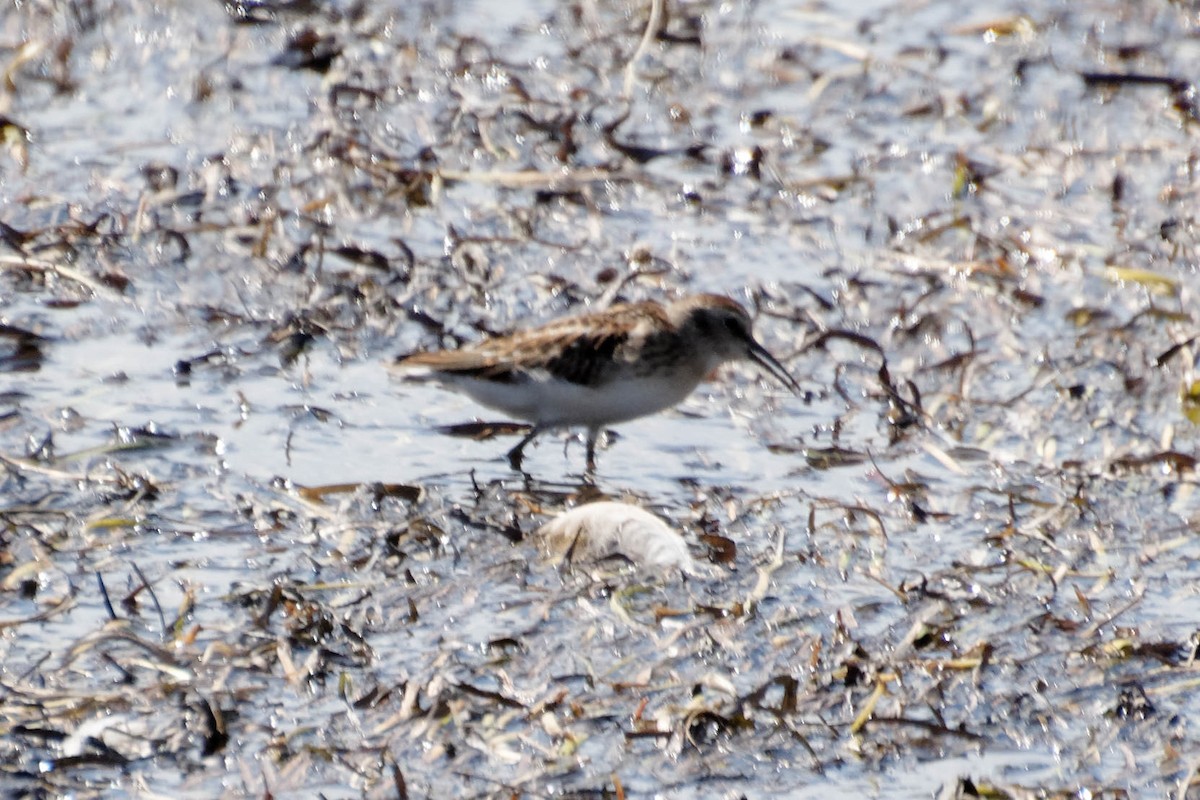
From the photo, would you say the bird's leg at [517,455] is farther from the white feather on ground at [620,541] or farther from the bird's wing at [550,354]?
the white feather on ground at [620,541]

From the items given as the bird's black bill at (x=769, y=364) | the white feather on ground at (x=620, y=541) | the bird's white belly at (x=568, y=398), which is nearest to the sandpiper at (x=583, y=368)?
the bird's white belly at (x=568, y=398)

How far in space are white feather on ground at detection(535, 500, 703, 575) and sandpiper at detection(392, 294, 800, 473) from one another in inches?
40.7

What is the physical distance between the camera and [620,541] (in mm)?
7391

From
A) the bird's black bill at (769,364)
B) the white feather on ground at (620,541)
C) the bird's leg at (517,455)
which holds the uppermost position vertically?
the bird's black bill at (769,364)

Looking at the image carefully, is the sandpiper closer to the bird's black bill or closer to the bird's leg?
the bird's leg

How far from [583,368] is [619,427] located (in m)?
0.82

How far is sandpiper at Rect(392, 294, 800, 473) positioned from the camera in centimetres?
843

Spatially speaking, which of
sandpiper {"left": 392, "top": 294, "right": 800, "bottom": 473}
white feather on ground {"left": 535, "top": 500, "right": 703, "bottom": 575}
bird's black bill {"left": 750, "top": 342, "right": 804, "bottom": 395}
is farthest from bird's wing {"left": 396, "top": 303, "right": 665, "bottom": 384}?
white feather on ground {"left": 535, "top": 500, "right": 703, "bottom": 575}

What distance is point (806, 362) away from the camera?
30.8ft

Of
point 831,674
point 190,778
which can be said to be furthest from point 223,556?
point 831,674

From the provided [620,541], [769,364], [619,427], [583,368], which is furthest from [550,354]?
[620,541]

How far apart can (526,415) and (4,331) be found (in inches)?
93.0

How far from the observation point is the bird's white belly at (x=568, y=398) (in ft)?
27.6

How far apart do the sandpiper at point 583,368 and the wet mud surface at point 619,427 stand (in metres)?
0.27
